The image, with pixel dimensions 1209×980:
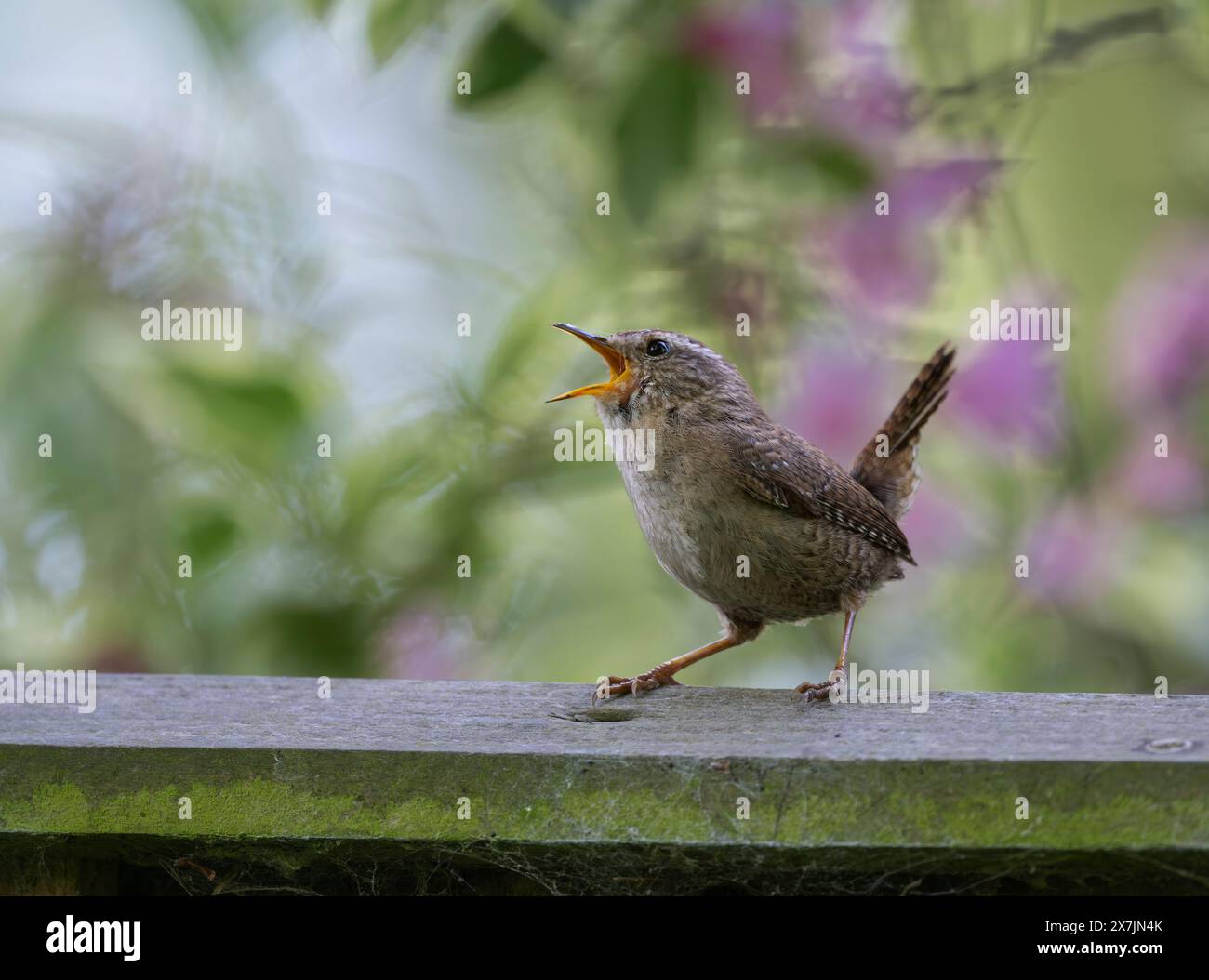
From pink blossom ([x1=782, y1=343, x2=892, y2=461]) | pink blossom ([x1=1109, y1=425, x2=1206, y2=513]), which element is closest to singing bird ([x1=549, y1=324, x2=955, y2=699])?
pink blossom ([x1=782, y1=343, x2=892, y2=461])

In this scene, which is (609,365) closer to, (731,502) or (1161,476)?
(731,502)

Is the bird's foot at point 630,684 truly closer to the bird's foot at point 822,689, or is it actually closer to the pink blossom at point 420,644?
the bird's foot at point 822,689

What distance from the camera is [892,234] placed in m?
3.57

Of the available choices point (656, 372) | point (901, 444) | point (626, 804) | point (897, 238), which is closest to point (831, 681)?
point (656, 372)

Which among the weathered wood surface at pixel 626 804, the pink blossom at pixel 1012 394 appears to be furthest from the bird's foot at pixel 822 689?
the pink blossom at pixel 1012 394

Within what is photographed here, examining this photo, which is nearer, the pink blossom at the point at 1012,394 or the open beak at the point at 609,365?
the open beak at the point at 609,365

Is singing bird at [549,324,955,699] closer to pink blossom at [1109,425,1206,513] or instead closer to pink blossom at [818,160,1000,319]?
pink blossom at [818,160,1000,319]

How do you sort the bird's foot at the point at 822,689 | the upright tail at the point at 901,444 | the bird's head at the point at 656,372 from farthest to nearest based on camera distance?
1. the upright tail at the point at 901,444
2. the bird's head at the point at 656,372
3. the bird's foot at the point at 822,689

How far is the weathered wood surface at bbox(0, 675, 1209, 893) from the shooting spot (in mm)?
1675

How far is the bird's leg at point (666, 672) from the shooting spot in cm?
250

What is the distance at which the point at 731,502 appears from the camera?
2832 mm

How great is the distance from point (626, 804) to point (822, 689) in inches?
29.5

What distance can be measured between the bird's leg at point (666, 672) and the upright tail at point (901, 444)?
53 centimetres
